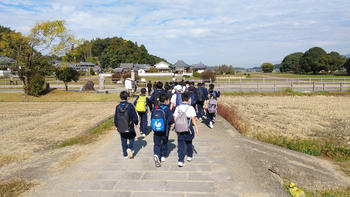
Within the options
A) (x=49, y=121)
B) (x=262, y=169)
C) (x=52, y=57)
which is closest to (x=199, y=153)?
(x=262, y=169)

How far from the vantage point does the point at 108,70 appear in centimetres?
7312

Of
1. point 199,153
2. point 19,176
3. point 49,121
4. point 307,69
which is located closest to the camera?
point 19,176

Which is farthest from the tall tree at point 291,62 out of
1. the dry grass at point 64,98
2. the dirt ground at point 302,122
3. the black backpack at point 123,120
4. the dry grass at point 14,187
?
the dry grass at point 14,187

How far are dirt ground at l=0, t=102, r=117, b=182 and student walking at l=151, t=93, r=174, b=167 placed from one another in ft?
7.91

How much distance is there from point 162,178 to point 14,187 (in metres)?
2.84

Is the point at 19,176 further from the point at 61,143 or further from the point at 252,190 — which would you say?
the point at 252,190

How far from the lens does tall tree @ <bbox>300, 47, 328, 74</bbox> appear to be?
5059 cm

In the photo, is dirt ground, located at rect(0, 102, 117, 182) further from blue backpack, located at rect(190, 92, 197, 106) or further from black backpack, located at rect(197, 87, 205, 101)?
black backpack, located at rect(197, 87, 205, 101)

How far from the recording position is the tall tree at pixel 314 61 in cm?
5059

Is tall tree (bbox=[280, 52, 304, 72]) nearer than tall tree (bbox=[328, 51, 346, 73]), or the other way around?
tall tree (bbox=[328, 51, 346, 73])

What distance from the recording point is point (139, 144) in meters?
6.68

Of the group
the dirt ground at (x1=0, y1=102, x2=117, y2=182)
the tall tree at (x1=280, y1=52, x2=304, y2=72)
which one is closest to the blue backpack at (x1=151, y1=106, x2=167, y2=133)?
the dirt ground at (x1=0, y1=102, x2=117, y2=182)

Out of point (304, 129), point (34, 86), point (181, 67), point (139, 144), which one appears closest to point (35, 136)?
point (139, 144)

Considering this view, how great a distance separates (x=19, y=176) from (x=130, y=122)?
8.57ft
